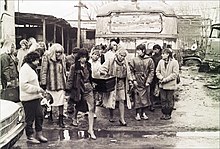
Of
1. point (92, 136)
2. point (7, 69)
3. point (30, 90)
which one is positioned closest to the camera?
point (30, 90)

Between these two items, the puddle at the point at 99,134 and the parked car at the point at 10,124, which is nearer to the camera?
the parked car at the point at 10,124

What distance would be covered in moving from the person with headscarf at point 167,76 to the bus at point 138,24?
234cm

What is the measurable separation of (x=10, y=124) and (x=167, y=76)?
390 centimetres

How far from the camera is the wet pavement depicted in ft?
22.4

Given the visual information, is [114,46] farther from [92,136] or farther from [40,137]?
[40,137]

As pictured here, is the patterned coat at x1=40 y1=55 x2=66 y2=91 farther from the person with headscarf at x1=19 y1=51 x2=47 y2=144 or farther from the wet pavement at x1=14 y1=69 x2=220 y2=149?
the person with headscarf at x1=19 y1=51 x2=47 y2=144

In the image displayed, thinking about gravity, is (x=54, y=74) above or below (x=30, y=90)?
above

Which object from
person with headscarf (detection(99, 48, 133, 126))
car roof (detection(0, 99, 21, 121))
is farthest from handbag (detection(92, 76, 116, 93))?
car roof (detection(0, 99, 21, 121))

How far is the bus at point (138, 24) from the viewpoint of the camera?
11258mm

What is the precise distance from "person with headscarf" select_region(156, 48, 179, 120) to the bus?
7.69 feet

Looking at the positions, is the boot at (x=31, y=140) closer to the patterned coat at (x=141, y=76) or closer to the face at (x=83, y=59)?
the face at (x=83, y=59)

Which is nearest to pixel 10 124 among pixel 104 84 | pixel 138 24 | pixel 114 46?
pixel 104 84

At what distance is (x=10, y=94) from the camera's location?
7973 millimetres

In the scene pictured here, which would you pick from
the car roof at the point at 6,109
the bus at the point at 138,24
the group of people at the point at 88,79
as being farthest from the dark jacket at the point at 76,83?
the bus at the point at 138,24
